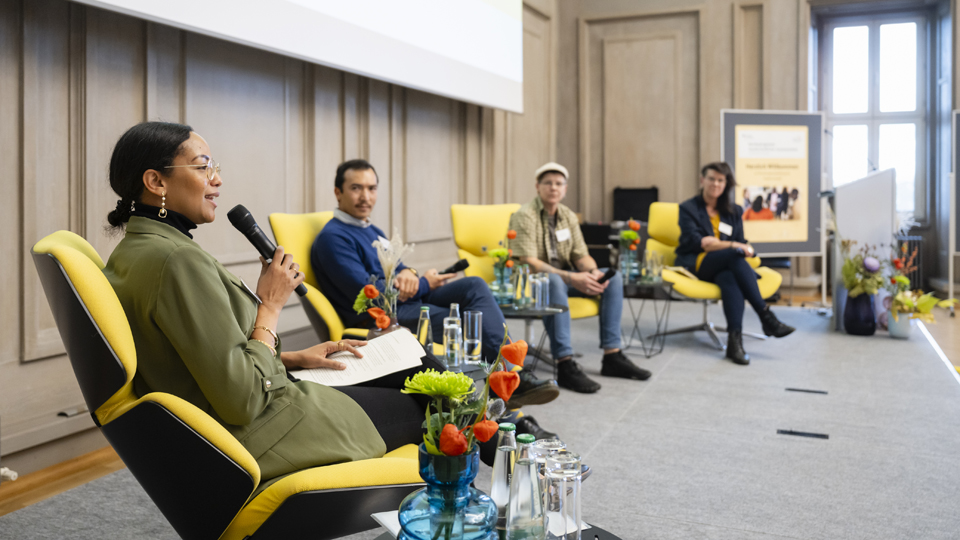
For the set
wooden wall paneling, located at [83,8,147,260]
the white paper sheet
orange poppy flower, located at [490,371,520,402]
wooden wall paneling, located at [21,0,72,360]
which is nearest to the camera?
orange poppy flower, located at [490,371,520,402]

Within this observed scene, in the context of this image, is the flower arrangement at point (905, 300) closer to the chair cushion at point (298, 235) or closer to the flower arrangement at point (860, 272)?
the flower arrangement at point (860, 272)

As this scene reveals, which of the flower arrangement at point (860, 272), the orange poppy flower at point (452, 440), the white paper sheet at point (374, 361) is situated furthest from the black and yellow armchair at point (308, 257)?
the flower arrangement at point (860, 272)

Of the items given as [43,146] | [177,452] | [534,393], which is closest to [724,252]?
[534,393]

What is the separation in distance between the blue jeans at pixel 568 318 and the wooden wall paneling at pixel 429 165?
5.30 feet

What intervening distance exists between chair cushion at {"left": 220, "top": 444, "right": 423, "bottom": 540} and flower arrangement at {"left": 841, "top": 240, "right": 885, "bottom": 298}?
452 centimetres

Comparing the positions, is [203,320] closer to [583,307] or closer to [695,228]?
[583,307]

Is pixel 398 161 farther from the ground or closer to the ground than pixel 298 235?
farther from the ground

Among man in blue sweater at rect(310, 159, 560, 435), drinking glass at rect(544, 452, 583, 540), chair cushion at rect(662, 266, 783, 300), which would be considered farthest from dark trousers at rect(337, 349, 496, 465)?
chair cushion at rect(662, 266, 783, 300)

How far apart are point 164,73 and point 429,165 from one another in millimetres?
2476

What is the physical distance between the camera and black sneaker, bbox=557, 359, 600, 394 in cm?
366

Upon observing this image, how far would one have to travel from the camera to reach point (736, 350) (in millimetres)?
4352

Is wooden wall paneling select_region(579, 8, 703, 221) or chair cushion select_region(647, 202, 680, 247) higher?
wooden wall paneling select_region(579, 8, 703, 221)

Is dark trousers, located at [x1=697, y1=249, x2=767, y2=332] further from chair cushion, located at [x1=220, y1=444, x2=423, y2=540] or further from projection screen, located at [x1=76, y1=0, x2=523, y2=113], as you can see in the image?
chair cushion, located at [x1=220, y1=444, x2=423, y2=540]

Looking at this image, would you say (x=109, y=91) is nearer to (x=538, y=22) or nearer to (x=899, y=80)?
(x=538, y=22)
